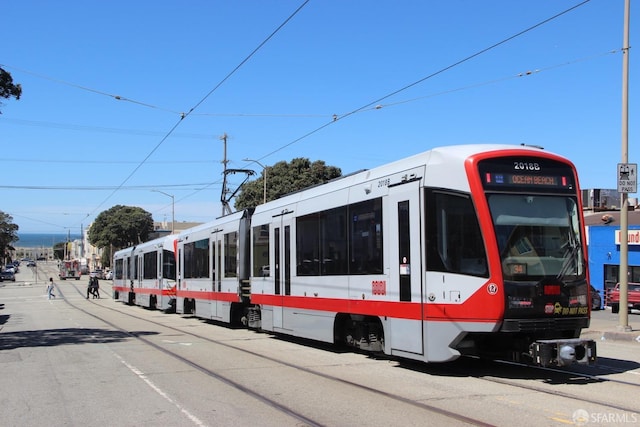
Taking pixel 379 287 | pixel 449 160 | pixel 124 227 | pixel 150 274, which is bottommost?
pixel 150 274

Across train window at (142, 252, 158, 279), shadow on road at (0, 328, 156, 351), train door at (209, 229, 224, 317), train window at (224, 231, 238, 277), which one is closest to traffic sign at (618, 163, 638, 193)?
train window at (224, 231, 238, 277)

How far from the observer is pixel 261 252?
1656 cm

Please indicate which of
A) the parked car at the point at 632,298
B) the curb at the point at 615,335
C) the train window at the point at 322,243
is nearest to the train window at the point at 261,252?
the train window at the point at 322,243

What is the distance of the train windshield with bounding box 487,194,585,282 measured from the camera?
888 centimetres

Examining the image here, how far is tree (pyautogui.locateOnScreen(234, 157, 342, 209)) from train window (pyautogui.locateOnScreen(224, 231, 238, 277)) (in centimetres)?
3284

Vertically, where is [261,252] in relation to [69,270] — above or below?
above

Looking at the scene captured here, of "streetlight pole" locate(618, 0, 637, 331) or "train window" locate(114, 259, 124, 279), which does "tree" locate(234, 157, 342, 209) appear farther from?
"streetlight pole" locate(618, 0, 637, 331)

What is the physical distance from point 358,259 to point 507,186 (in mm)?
3332

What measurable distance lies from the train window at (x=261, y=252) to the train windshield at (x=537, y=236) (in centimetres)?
801

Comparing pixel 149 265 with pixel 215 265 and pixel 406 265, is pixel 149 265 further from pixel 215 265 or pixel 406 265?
pixel 406 265

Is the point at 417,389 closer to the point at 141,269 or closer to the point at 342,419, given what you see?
the point at 342,419

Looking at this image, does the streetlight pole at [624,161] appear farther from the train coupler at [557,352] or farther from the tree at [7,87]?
the tree at [7,87]

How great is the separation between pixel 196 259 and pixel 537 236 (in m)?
16.4

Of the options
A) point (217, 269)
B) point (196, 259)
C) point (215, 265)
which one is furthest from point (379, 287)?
point (196, 259)
